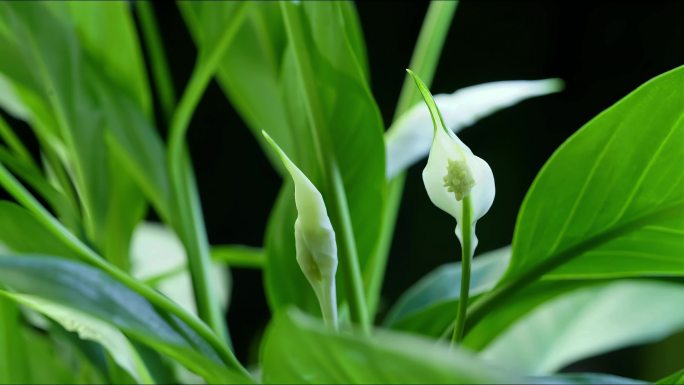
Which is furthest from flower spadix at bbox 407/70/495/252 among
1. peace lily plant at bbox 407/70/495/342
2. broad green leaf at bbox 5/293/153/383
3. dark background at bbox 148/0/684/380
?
dark background at bbox 148/0/684/380

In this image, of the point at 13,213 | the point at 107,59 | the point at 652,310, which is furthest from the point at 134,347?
the point at 652,310

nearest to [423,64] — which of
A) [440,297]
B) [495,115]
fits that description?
[440,297]

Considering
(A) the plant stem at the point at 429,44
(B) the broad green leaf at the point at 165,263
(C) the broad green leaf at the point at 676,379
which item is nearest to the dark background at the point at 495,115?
(B) the broad green leaf at the point at 165,263

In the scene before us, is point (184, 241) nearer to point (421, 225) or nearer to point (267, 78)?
point (267, 78)

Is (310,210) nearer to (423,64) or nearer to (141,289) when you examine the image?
(141,289)

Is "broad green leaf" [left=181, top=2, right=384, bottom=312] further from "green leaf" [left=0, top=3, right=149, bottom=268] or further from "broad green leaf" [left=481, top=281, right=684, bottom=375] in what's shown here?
"broad green leaf" [left=481, top=281, right=684, bottom=375]
